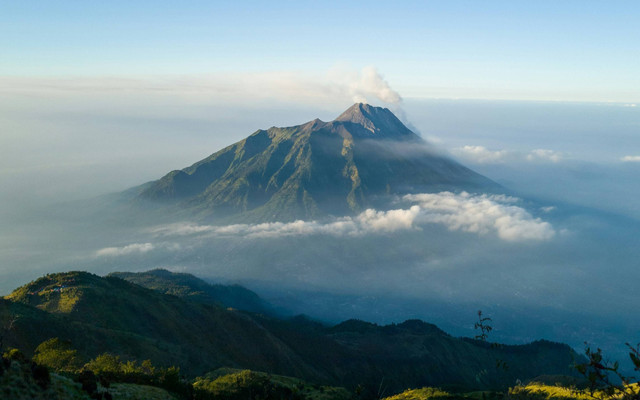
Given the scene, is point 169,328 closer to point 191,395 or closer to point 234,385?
point 234,385

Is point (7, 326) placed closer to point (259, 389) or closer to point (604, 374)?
point (259, 389)

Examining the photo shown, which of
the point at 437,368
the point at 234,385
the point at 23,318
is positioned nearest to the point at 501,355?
the point at 437,368

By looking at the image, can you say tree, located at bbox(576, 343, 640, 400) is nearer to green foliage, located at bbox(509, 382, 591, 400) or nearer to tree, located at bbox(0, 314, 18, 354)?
green foliage, located at bbox(509, 382, 591, 400)

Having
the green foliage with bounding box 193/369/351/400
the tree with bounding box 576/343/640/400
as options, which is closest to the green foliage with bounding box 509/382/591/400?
the green foliage with bounding box 193/369/351/400

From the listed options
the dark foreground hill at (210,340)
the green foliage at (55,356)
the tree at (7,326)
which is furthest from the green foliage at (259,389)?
the tree at (7,326)

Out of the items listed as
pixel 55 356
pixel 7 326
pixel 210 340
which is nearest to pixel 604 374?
pixel 55 356

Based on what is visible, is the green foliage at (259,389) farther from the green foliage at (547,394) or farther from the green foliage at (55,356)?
the green foliage at (547,394)

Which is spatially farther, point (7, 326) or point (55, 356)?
point (7, 326)
